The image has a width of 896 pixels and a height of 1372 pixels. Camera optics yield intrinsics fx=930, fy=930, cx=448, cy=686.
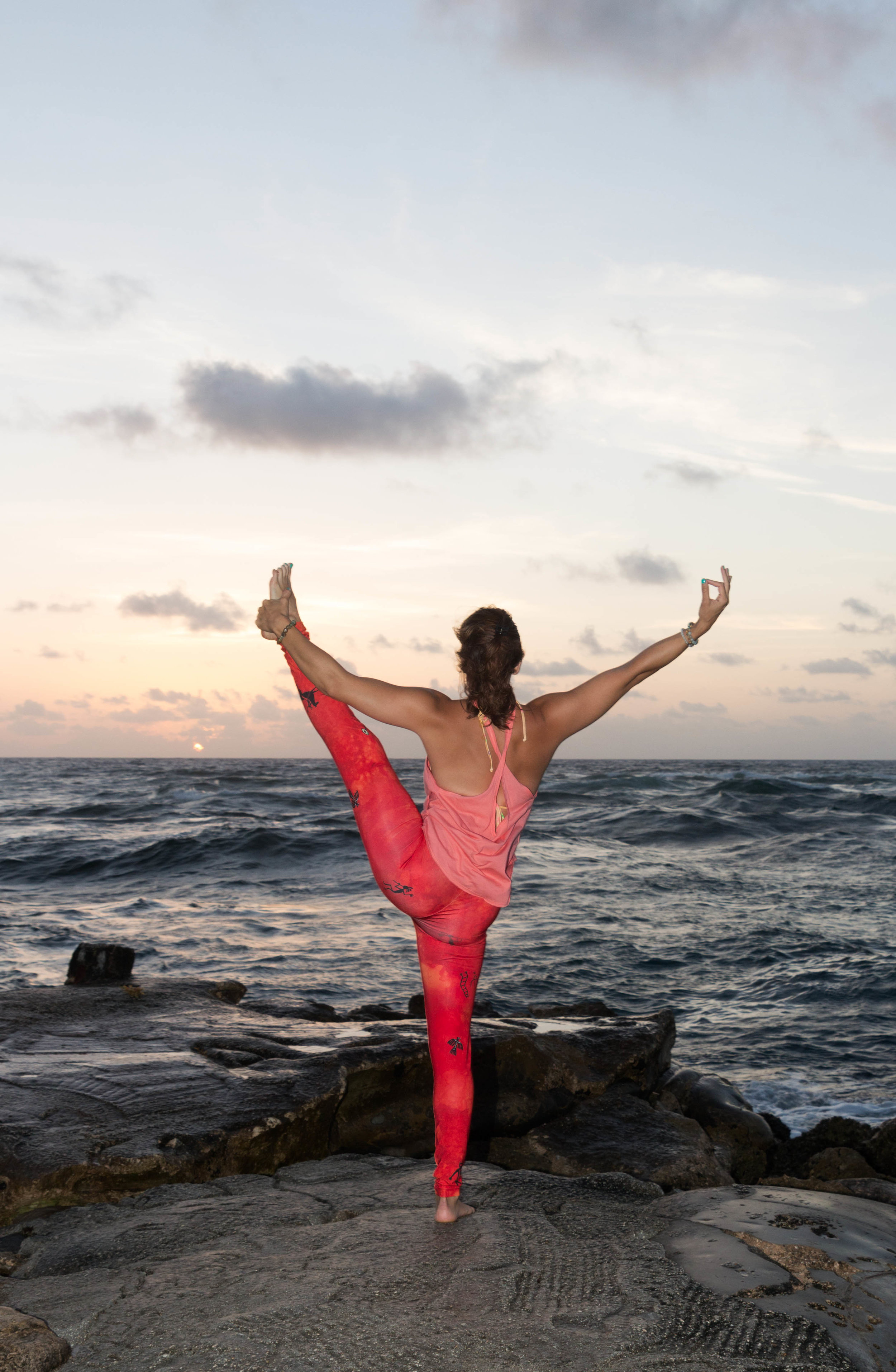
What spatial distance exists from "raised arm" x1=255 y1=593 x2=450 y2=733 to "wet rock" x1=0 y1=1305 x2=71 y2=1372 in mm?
2055

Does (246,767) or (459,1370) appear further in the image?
(246,767)

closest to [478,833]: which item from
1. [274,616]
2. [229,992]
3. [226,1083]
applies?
[274,616]

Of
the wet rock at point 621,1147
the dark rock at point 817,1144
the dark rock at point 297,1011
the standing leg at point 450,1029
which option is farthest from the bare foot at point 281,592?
the dark rock at point 817,1144

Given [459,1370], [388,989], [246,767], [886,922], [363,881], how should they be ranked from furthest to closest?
[246,767]
[363,881]
[886,922]
[388,989]
[459,1370]

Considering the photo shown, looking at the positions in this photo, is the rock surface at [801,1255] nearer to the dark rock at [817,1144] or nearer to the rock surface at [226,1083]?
the rock surface at [226,1083]

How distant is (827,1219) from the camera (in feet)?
11.4

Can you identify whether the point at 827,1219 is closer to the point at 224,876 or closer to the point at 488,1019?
the point at 488,1019

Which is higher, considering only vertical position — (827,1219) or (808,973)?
(827,1219)

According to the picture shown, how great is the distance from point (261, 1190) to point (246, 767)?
286 feet

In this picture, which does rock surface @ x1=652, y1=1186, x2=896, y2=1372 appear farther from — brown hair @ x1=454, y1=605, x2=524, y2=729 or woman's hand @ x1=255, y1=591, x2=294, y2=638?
woman's hand @ x1=255, y1=591, x2=294, y2=638

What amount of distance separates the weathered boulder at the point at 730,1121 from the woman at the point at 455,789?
3.52 m

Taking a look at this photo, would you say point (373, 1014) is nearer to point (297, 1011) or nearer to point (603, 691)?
point (297, 1011)

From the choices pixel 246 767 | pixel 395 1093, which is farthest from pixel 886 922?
pixel 246 767

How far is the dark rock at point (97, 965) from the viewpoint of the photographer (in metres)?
7.49
